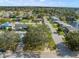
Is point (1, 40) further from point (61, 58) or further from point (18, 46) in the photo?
point (61, 58)

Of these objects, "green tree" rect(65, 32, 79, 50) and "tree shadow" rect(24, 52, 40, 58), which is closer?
"green tree" rect(65, 32, 79, 50)

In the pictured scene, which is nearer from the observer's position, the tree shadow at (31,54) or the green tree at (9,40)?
the green tree at (9,40)

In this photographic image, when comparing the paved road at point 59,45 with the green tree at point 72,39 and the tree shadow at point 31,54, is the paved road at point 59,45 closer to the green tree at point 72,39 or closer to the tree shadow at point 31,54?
the green tree at point 72,39

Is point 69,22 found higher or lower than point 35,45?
higher

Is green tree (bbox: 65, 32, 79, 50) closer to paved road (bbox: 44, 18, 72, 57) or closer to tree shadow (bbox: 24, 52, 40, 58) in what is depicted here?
paved road (bbox: 44, 18, 72, 57)

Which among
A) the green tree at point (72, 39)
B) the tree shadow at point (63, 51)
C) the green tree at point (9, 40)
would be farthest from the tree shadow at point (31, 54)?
the green tree at point (72, 39)

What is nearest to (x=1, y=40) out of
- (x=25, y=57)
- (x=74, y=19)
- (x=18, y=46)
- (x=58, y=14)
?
(x=18, y=46)

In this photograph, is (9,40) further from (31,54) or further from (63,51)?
(63,51)

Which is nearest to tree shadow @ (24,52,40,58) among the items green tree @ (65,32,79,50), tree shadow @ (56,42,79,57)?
tree shadow @ (56,42,79,57)

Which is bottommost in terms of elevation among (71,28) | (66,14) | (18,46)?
(18,46)
